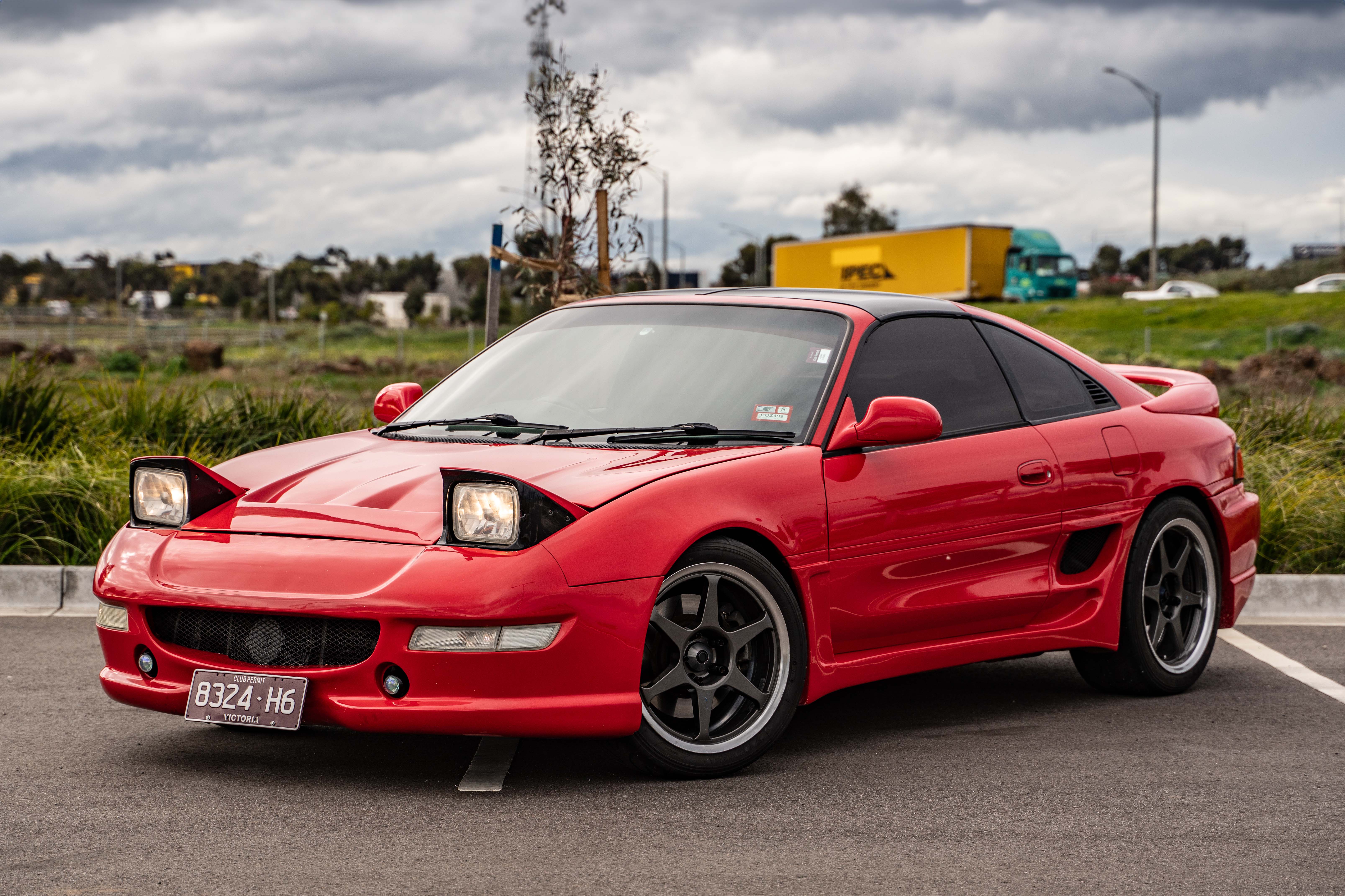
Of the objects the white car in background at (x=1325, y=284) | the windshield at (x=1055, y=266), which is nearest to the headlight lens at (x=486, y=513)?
the windshield at (x=1055, y=266)

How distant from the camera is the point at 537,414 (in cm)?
509

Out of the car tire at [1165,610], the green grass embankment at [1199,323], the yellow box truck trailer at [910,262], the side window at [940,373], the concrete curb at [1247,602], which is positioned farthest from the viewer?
the yellow box truck trailer at [910,262]

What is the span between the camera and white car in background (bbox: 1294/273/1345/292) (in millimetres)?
61031

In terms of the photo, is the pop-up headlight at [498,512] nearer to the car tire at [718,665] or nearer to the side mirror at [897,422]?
the car tire at [718,665]

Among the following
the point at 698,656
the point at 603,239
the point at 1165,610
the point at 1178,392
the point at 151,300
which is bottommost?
the point at 1165,610

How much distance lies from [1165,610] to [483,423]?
282 cm

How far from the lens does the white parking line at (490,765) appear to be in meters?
4.39

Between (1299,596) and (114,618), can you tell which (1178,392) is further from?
(114,618)

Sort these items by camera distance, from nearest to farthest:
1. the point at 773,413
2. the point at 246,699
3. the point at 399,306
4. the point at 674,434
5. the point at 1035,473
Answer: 1. the point at 246,699
2. the point at 674,434
3. the point at 773,413
4. the point at 1035,473
5. the point at 399,306

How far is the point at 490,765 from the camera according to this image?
4.62 m

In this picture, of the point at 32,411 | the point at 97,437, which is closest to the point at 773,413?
the point at 97,437

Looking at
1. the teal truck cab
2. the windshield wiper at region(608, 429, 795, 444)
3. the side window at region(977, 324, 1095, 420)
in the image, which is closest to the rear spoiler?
the side window at region(977, 324, 1095, 420)

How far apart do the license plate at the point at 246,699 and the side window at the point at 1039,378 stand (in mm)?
2831

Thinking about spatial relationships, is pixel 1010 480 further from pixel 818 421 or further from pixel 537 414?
pixel 537 414
